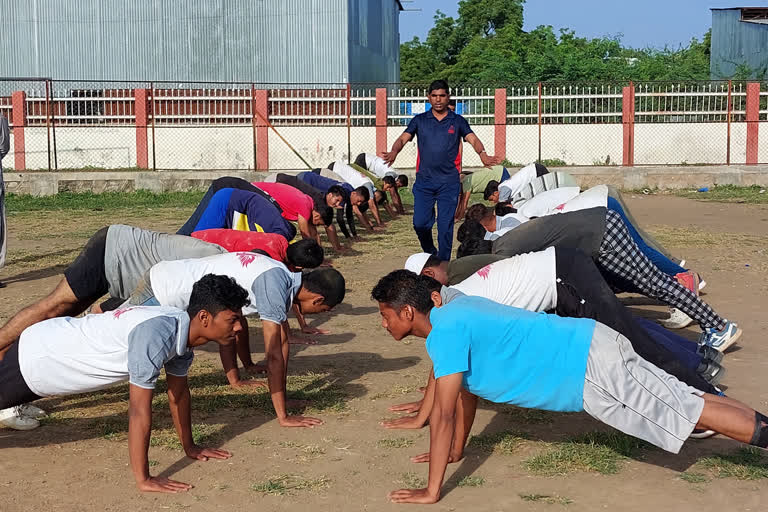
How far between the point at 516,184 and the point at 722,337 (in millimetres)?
5466

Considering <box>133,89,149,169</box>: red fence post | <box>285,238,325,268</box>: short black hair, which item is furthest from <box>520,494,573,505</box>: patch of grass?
<box>133,89,149,169</box>: red fence post

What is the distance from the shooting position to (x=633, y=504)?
14.3 feet

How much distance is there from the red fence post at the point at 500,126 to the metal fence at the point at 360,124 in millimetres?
22

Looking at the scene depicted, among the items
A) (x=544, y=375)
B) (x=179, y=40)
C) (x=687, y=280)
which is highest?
(x=179, y=40)

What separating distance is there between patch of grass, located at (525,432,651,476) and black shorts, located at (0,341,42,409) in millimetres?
2438

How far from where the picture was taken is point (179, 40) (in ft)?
86.7

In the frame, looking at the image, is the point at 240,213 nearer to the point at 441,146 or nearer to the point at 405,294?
the point at 441,146

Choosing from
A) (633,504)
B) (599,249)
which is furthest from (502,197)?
(633,504)

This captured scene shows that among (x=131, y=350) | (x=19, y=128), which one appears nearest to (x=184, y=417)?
(x=131, y=350)

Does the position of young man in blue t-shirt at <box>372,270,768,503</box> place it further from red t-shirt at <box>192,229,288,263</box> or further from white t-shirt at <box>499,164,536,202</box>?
white t-shirt at <box>499,164,536,202</box>

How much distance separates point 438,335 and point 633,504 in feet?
3.86

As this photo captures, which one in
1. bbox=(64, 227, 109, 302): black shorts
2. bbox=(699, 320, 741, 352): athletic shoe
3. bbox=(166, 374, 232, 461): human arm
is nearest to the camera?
bbox=(166, 374, 232, 461): human arm

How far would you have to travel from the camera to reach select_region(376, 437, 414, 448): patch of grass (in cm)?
519

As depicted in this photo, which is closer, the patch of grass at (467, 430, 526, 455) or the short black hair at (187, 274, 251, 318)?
the short black hair at (187, 274, 251, 318)
